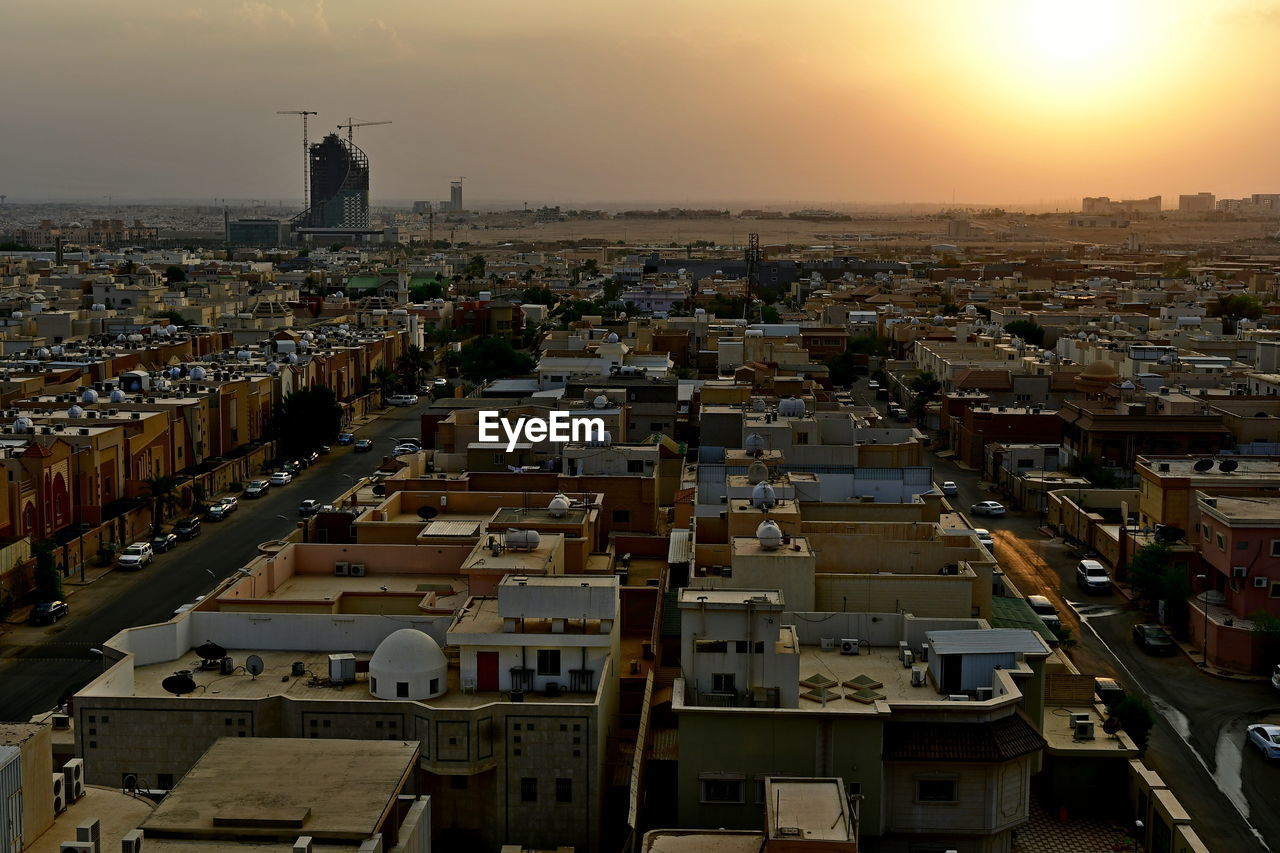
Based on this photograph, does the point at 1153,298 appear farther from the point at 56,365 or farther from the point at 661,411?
the point at 56,365

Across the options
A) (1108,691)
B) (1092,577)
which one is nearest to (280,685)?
(1108,691)

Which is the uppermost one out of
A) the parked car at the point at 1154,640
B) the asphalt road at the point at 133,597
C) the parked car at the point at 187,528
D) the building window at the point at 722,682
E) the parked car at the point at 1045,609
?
the building window at the point at 722,682

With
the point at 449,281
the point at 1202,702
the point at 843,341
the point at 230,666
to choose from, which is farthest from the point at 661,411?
the point at 449,281

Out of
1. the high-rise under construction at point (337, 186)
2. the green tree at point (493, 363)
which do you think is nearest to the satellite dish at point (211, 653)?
the green tree at point (493, 363)

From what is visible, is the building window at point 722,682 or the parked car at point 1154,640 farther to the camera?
the parked car at point 1154,640

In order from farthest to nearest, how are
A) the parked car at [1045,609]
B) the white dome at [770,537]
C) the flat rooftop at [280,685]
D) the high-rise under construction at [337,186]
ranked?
1. the high-rise under construction at [337,186]
2. the parked car at [1045,609]
3. the white dome at [770,537]
4. the flat rooftop at [280,685]

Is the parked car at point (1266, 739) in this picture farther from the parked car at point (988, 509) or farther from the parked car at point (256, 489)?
the parked car at point (256, 489)
